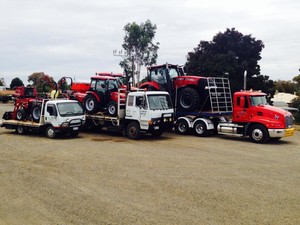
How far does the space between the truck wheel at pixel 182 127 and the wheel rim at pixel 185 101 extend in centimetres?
88

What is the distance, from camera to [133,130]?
17297 mm

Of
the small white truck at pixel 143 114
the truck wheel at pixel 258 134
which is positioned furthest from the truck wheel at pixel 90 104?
the truck wheel at pixel 258 134

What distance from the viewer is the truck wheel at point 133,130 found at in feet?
56.2

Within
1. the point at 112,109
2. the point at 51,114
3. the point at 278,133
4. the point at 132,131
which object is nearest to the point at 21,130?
the point at 51,114

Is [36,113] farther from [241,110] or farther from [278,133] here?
[278,133]

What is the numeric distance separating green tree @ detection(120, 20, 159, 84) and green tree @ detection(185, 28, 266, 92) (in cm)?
756

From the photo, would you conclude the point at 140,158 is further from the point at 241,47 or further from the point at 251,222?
the point at 241,47

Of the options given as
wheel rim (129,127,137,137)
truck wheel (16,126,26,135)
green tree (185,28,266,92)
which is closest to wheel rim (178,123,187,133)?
wheel rim (129,127,137,137)

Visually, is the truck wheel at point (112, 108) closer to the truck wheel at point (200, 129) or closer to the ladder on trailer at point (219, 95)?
the truck wheel at point (200, 129)

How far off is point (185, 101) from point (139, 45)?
2272 cm

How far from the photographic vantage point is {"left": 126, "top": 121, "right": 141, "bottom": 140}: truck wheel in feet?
56.2

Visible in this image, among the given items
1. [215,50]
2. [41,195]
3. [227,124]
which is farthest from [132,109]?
[215,50]

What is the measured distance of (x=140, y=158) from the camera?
12281mm

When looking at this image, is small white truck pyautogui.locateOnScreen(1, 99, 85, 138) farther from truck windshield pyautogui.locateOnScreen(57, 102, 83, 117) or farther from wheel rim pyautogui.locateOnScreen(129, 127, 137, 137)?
wheel rim pyautogui.locateOnScreen(129, 127, 137, 137)
